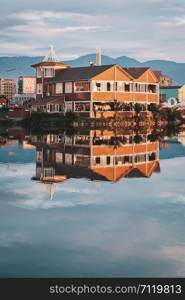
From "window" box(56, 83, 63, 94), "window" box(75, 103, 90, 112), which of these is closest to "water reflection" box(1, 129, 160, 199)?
"window" box(75, 103, 90, 112)

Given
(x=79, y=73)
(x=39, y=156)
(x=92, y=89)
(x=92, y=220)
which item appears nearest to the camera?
(x=92, y=220)

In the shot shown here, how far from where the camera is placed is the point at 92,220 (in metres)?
8.50

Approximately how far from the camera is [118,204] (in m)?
9.85

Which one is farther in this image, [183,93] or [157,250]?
[183,93]

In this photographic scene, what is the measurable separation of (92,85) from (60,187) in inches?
1363

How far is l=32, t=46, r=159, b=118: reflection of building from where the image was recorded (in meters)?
46.3

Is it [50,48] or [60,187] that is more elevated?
[50,48]

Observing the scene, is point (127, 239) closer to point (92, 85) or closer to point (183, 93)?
point (92, 85)

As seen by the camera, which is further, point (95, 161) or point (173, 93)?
point (173, 93)

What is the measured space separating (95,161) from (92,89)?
2855cm

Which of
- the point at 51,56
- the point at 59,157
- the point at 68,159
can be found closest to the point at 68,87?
the point at 51,56

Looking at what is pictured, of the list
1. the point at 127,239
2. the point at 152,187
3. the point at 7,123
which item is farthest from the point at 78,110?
the point at 127,239

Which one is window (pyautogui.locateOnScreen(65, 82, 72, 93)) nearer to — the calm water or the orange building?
the orange building

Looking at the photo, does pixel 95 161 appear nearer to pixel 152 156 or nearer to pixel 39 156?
pixel 39 156
